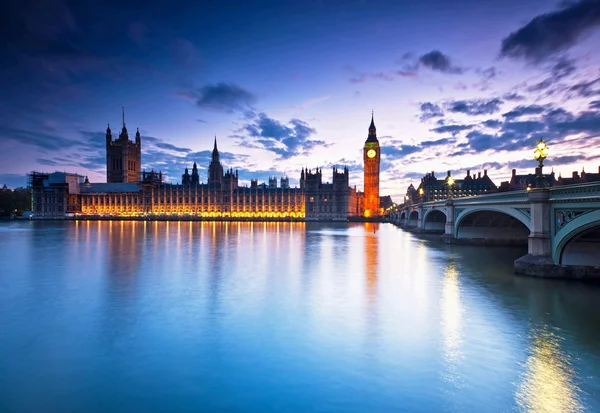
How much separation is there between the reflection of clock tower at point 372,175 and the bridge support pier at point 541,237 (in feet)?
433

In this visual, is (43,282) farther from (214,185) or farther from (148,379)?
(214,185)

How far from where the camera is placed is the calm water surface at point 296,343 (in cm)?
843

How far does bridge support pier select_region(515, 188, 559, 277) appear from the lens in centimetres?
1961

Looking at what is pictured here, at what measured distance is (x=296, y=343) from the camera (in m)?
11.8

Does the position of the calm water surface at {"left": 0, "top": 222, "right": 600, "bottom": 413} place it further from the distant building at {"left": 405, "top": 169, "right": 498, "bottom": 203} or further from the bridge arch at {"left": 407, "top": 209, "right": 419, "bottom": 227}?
the distant building at {"left": 405, "top": 169, "right": 498, "bottom": 203}

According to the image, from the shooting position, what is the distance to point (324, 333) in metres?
12.8

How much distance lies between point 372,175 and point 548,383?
15418cm

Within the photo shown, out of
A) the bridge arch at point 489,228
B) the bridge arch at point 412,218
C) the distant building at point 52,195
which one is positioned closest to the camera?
the bridge arch at point 489,228

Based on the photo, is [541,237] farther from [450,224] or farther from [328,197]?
[328,197]

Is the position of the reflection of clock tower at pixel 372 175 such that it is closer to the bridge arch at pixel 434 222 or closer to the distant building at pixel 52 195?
the bridge arch at pixel 434 222

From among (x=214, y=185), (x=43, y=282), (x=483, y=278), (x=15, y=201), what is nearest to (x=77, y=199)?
(x=15, y=201)

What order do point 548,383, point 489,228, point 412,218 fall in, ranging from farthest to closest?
point 412,218
point 489,228
point 548,383

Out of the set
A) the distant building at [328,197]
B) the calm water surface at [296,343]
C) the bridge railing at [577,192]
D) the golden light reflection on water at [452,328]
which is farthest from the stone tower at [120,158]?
the bridge railing at [577,192]

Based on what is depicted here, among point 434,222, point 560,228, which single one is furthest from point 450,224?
point 560,228
